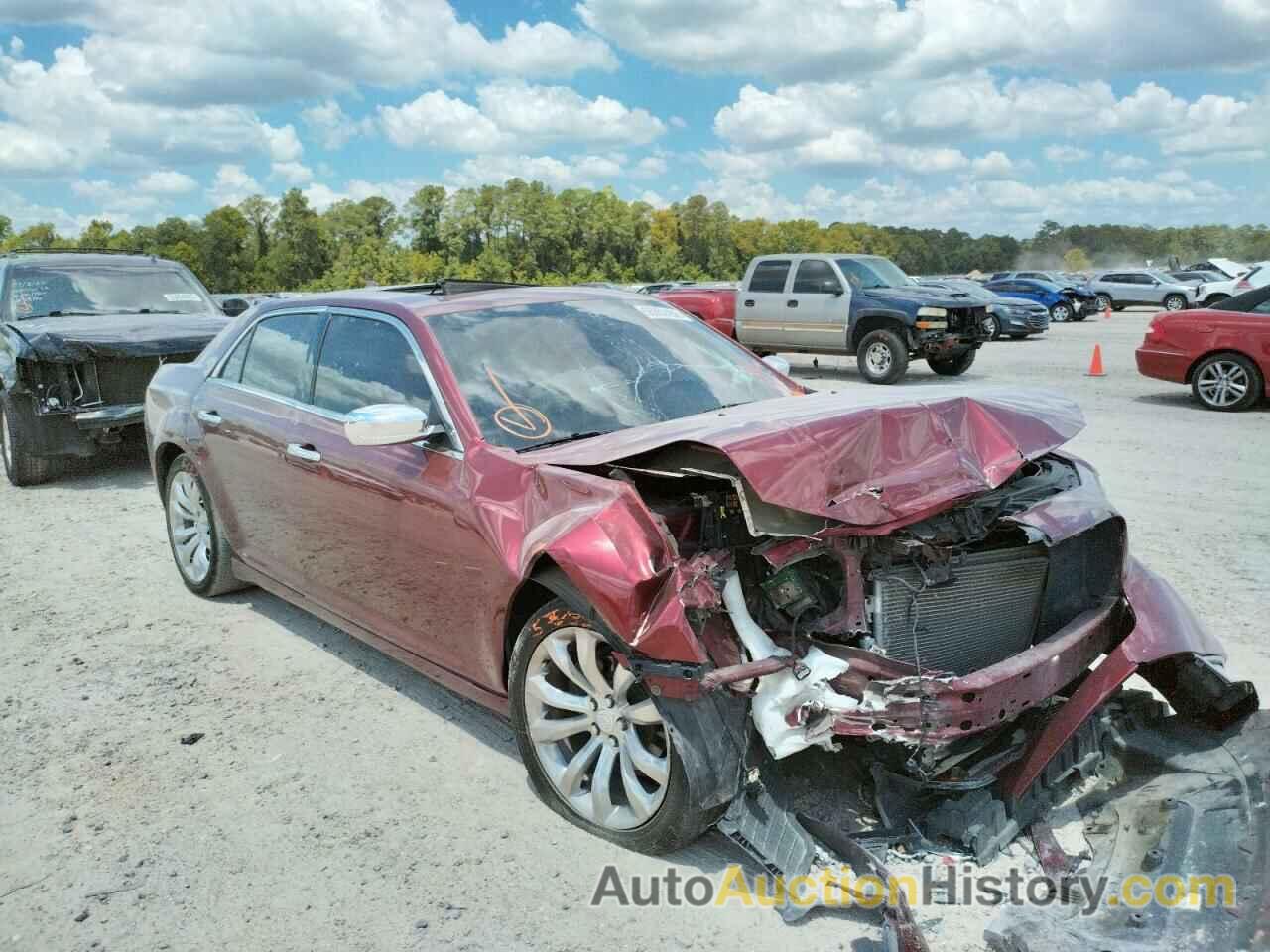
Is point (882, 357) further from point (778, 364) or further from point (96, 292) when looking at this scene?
point (778, 364)

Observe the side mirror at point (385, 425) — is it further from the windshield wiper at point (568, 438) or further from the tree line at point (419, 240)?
the tree line at point (419, 240)

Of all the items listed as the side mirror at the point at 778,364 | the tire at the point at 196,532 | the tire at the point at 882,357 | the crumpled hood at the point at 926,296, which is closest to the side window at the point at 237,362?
the tire at the point at 196,532

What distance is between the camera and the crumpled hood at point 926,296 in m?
15.5

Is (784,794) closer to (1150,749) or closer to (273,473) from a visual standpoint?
(1150,749)

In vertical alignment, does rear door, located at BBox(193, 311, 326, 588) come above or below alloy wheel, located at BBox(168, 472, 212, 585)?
above

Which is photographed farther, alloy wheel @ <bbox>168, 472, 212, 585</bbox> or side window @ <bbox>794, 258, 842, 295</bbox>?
side window @ <bbox>794, 258, 842, 295</bbox>

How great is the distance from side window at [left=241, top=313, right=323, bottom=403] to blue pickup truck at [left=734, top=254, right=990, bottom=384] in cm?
1189

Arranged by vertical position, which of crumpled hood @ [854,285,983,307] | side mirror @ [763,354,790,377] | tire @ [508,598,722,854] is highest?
side mirror @ [763,354,790,377]

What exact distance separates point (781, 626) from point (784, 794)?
2.53 ft

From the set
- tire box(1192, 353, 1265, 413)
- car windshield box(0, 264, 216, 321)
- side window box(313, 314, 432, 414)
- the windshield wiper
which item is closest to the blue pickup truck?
tire box(1192, 353, 1265, 413)

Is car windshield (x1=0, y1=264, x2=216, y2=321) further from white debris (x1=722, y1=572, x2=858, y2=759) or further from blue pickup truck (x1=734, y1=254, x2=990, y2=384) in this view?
blue pickup truck (x1=734, y1=254, x2=990, y2=384)

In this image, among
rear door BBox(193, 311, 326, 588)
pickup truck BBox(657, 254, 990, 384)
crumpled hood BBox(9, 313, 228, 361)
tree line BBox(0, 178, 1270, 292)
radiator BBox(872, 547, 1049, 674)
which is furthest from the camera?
tree line BBox(0, 178, 1270, 292)

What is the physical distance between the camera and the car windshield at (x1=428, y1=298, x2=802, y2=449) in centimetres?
383

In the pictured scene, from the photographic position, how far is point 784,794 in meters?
3.45
